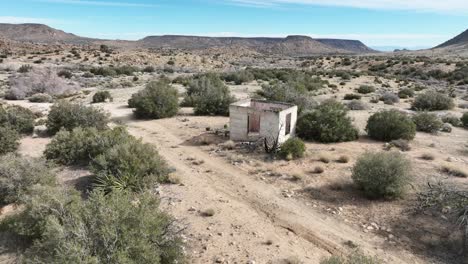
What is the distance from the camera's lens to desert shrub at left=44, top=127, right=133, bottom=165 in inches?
516

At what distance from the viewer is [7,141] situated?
14586 millimetres

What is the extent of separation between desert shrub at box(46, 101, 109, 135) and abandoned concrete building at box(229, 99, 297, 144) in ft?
20.1

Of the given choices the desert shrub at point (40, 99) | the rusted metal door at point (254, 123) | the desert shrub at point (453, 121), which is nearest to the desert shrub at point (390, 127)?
the rusted metal door at point (254, 123)

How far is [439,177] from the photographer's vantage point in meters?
12.3

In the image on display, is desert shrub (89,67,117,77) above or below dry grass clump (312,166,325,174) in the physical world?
above

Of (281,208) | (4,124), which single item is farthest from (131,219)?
(4,124)

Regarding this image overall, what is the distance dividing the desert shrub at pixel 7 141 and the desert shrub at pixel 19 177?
414 centimetres

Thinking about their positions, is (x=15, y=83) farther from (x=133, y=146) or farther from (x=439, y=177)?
(x=439, y=177)

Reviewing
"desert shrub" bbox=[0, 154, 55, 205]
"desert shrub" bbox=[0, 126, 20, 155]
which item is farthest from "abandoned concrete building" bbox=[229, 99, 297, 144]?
"desert shrub" bbox=[0, 126, 20, 155]

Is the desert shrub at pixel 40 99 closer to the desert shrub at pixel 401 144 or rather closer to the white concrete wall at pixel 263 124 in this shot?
the white concrete wall at pixel 263 124

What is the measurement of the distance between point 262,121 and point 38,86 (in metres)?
21.8

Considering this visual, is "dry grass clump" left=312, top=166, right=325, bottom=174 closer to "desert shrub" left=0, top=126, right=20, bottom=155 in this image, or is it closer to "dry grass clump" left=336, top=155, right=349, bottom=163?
"dry grass clump" left=336, top=155, right=349, bottom=163

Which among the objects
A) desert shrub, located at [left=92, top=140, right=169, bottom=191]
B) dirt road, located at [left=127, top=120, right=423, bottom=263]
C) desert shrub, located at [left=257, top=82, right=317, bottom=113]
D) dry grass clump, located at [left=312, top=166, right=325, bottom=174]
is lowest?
dirt road, located at [left=127, top=120, right=423, bottom=263]

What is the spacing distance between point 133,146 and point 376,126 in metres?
11.2
